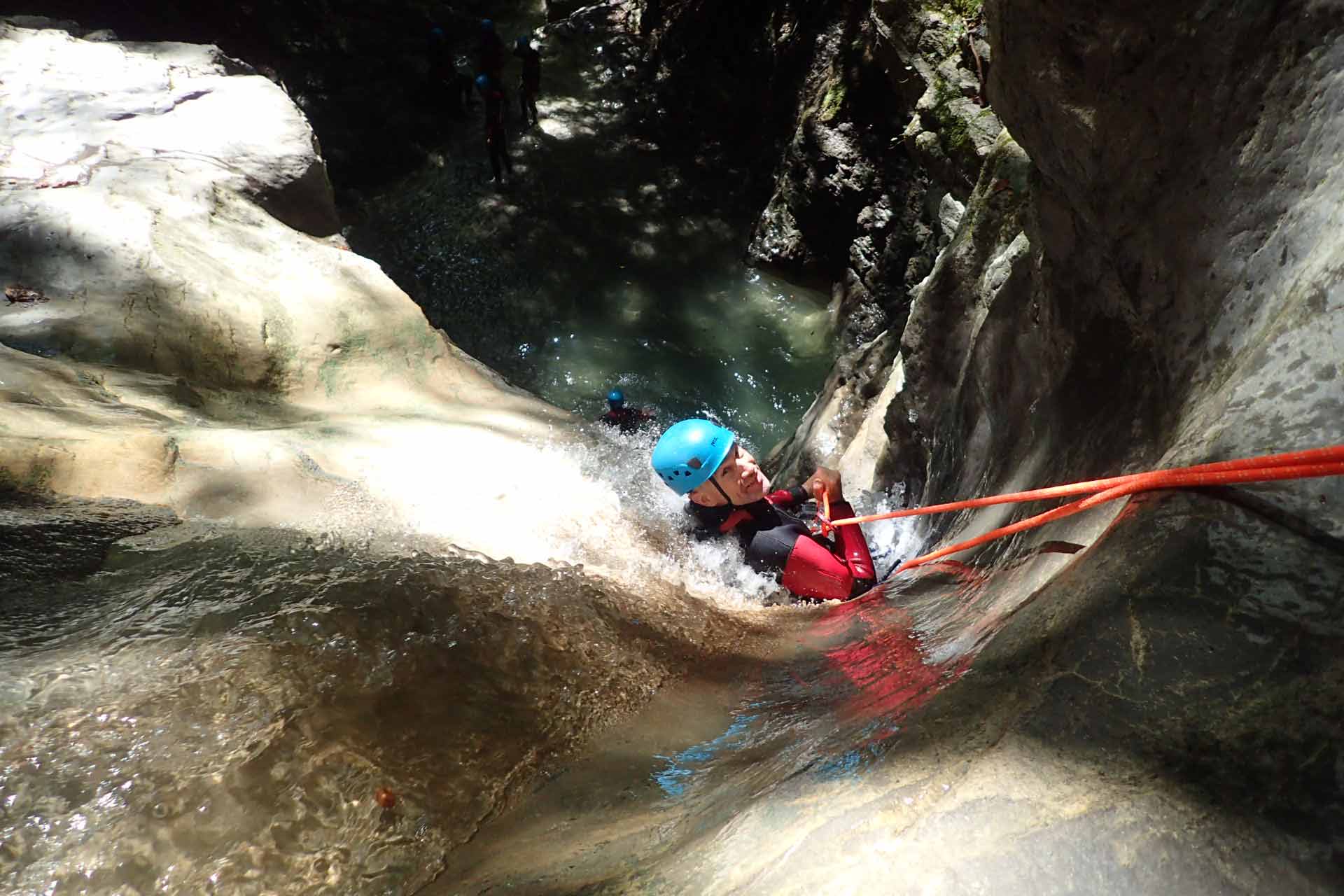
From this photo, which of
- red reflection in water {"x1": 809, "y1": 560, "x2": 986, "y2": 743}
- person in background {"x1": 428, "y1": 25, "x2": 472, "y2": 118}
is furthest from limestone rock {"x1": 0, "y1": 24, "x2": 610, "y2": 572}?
person in background {"x1": 428, "y1": 25, "x2": 472, "y2": 118}

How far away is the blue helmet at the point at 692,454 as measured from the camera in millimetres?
3834

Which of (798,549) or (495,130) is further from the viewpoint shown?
(495,130)

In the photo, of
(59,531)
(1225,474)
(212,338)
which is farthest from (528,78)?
(1225,474)

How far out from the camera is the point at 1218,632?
4.06ft

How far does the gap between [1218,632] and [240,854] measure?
1.72 m

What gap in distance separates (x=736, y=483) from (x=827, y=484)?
46 cm

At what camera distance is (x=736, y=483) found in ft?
12.7

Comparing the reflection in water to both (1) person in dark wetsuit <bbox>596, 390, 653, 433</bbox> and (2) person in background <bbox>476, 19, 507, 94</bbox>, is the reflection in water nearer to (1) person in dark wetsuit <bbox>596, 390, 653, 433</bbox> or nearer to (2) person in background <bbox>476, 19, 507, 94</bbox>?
(1) person in dark wetsuit <bbox>596, 390, 653, 433</bbox>

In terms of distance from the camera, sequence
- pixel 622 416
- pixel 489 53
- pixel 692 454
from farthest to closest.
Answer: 1. pixel 489 53
2. pixel 622 416
3. pixel 692 454

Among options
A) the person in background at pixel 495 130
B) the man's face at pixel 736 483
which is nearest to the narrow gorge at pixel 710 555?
the man's face at pixel 736 483

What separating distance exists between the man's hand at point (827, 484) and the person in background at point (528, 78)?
34.4ft

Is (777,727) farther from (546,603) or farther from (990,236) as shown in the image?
(990,236)

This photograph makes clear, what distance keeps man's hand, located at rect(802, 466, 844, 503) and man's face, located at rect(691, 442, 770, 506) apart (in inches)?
9.8

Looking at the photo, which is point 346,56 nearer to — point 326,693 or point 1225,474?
point 326,693
